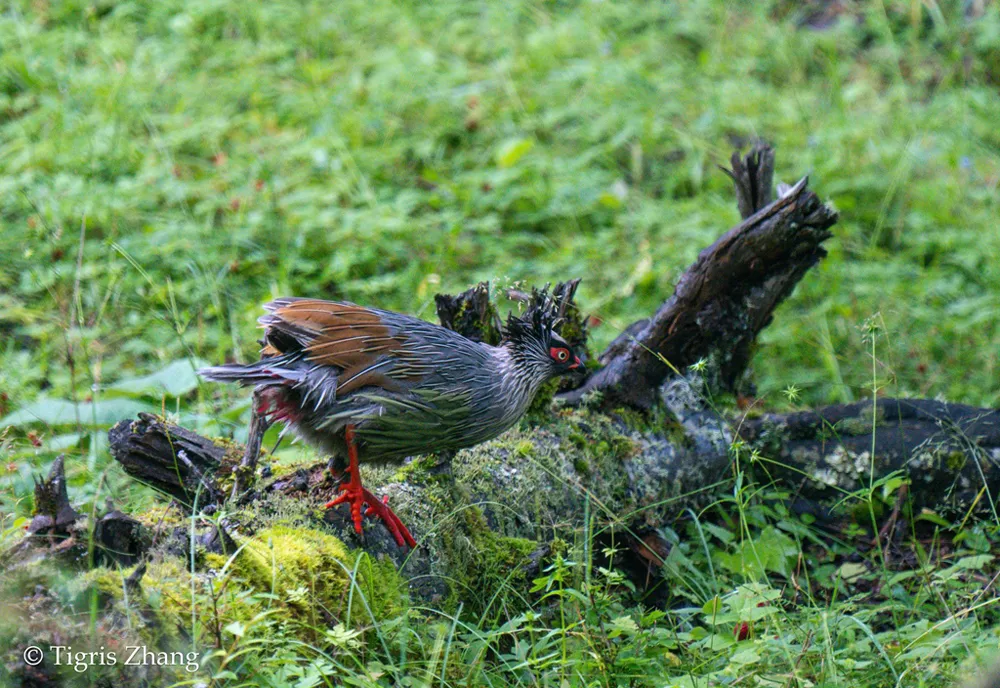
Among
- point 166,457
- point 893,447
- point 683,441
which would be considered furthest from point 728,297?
point 166,457

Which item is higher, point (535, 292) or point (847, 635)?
point (535, 292)

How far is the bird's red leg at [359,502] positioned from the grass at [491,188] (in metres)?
0.27

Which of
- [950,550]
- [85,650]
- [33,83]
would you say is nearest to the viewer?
[85,650]

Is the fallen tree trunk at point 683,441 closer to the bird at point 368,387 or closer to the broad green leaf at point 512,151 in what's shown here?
the bird at point 368,387

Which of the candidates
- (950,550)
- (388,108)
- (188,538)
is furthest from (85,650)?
(388,108)

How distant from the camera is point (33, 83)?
6430mm

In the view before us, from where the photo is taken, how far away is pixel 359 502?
2891 millimetres

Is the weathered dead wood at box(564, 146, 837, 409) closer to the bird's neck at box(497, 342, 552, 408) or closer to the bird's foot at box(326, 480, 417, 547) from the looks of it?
the bird's neck at box(497, 342, 552, 408)

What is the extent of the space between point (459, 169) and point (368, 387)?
375cm

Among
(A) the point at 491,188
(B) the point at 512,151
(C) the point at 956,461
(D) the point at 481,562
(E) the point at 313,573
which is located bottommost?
(C) the point at 956,461

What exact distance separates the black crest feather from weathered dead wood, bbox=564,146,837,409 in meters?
0.49

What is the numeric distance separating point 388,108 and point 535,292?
3636mm

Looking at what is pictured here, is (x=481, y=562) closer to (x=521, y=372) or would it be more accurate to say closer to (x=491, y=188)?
(x=521, y=372)

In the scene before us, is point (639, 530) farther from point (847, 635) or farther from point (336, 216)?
point (336, 216)
